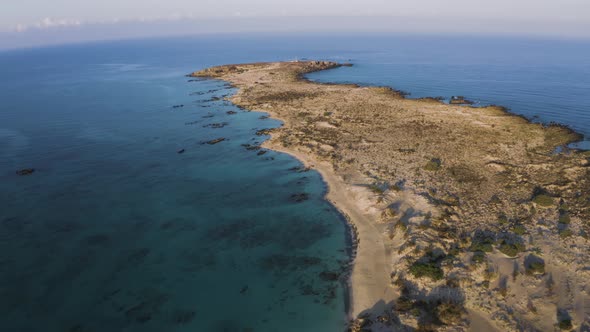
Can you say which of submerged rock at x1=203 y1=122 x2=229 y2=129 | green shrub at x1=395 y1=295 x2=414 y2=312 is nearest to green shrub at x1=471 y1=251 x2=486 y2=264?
green shrub at x1=395 y1=295 x2=414 y2=312

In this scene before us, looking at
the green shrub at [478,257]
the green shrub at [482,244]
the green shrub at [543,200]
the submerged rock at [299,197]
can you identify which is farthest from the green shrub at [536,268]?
the submerged rock at [299,197]

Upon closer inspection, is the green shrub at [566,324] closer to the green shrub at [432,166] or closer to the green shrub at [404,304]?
the green shrub at [404,304]

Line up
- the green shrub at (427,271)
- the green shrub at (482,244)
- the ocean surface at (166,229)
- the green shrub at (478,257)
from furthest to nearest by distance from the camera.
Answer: the green shrub at (482,244) < the green shrub at (478,257) < the green shrub at (427,271) < the ocean surface at (166,229)

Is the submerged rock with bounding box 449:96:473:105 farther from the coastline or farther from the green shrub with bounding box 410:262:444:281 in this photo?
the green shrub with bounding box 410:262:444:281

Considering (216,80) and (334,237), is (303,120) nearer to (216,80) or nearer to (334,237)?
(334,237)

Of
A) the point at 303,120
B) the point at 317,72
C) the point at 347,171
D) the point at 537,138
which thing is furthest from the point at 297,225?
the point at 317,72

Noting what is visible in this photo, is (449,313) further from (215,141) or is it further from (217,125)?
(217,125)

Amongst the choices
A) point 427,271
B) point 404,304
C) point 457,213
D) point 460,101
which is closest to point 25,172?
point 404,304
